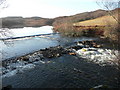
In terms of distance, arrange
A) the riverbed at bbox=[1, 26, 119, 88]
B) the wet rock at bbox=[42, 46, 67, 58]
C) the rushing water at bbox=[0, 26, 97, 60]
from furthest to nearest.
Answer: the rushing water at bbox=[0, 26, 97, 60], the wet rock at bbox=[42, 46, 67, 58], the riverbed at bbox=[1, 26, 119, 88]

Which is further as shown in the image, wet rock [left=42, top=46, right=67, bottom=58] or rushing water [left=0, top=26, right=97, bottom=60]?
rushing water [left=0, top=26, right=97, bottom=60]

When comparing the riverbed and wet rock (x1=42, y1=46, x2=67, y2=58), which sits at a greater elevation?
wet rock (x1=42, y1=46, x2=67, y2=58)

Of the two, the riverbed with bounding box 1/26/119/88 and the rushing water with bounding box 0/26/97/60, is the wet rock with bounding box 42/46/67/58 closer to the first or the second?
the riverbed with bounding box 1/26/119/88

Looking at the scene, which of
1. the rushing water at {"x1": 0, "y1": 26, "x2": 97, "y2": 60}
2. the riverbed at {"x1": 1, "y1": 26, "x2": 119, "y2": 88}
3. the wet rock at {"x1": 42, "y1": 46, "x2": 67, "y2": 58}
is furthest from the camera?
the rushing water at {"x1": 0, "y1": 26, "x2": 97, "y2": 60}

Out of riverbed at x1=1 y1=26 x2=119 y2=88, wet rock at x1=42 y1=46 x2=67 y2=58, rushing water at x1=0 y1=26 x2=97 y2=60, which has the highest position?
rushing water at x1=0 y1=26 x2=97 y2=60

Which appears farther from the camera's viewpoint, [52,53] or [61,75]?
[52,53]

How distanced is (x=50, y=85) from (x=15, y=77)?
3.90m

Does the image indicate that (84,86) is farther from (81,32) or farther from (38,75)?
(81,32)

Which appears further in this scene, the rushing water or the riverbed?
the rushing water

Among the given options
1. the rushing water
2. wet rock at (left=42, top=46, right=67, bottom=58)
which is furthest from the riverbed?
wet rock at (left=42, top=46, right=67, bottom=58)

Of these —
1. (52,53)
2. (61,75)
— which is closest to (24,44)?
(52,53)

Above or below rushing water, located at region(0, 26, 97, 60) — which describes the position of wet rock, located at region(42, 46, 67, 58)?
below

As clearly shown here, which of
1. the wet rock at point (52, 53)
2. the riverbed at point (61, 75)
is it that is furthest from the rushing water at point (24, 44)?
the wet rock at point (52, 53)

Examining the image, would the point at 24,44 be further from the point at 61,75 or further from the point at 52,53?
the point at 61,75
